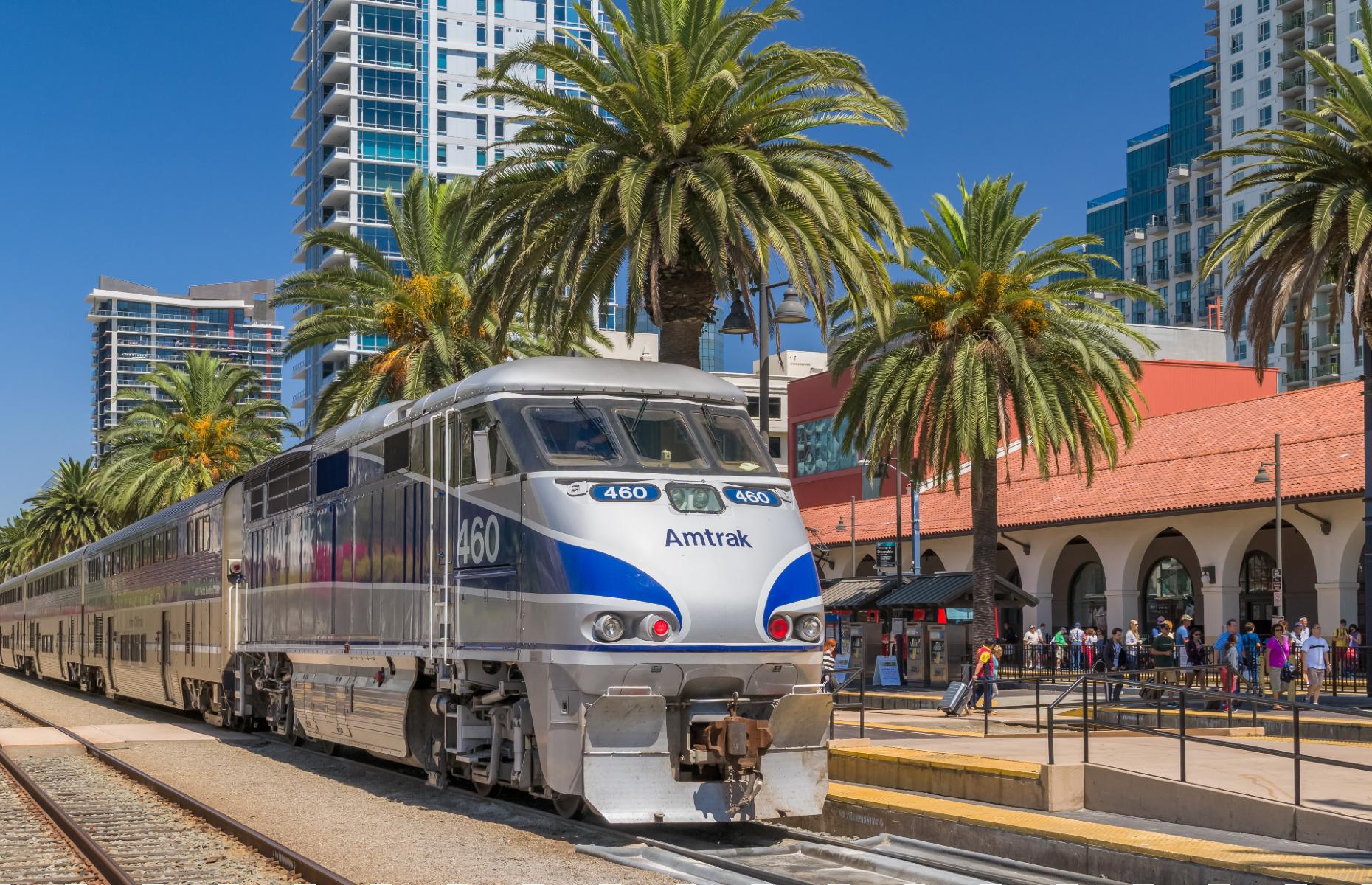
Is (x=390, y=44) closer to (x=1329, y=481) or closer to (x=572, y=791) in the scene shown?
(x=1329, y=481)

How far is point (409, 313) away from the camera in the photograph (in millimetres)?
31547

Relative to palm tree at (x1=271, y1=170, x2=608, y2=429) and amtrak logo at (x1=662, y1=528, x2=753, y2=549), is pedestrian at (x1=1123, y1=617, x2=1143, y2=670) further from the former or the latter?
amtrak logo at (x1=662, y1=528, x2=753, y2=549)

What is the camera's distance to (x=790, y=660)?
13.1 m

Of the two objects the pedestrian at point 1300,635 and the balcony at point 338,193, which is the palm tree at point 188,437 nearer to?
the pedestrian at point 1300,635

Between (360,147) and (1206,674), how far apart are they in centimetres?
9642

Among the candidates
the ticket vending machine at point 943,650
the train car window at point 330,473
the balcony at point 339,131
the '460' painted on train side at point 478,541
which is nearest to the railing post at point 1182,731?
the '460' painted on train side at point 478,541

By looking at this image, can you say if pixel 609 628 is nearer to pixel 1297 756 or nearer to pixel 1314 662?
pixel 1297 756

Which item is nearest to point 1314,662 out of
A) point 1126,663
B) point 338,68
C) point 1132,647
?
point 1132,647

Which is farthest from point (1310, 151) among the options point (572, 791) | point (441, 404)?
point (572, 791)

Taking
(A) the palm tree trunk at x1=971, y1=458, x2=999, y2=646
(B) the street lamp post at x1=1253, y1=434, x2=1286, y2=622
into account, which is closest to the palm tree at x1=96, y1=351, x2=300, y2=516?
(A) the palm tree trunk at x1=971, y1=458, x2=999, y2=646

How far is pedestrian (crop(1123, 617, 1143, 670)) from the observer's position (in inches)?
1679

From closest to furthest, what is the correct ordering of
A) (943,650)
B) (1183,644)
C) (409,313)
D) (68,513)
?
(409,313) < (943,650) < (1183,644) < (68,513)

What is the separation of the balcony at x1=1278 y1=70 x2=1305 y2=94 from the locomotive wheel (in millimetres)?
108197

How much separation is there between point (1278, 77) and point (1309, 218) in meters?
92.5
